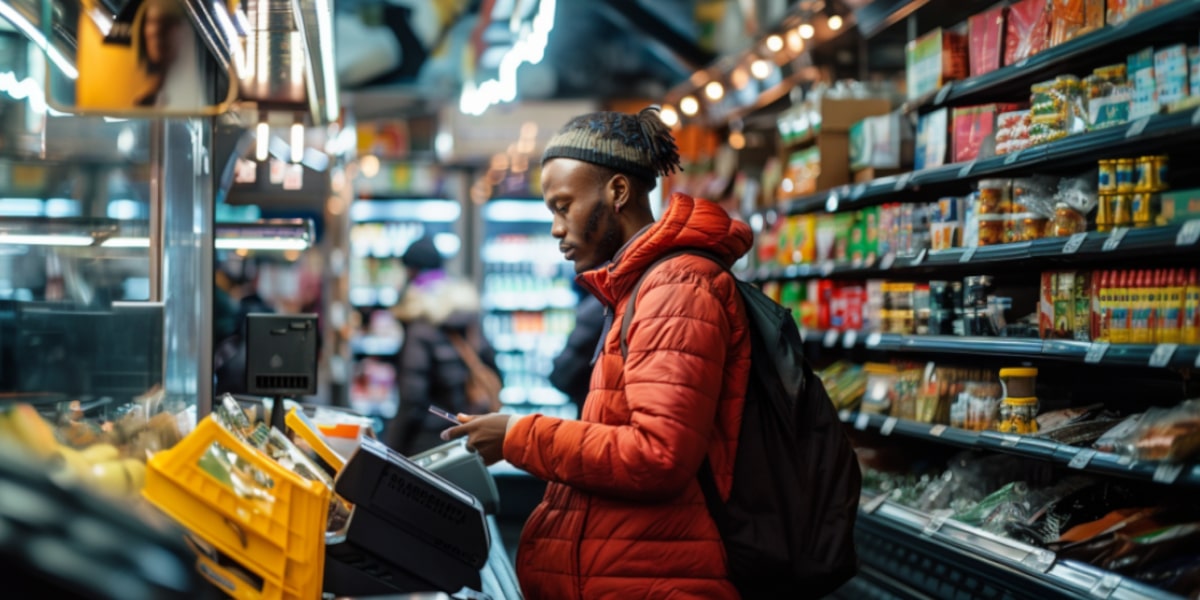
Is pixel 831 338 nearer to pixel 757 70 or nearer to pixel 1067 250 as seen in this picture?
pixel 1067 250

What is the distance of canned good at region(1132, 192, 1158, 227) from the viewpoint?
3551 mm

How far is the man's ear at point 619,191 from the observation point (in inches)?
→ 113

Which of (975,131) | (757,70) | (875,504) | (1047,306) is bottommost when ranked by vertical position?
(875,504)

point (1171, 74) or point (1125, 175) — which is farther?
point (1125, 175)

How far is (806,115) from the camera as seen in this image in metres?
6.03

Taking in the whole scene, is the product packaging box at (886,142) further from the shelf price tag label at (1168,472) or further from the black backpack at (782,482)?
the black backpack at (782,482)

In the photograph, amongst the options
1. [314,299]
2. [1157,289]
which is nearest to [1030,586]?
[1157,289]

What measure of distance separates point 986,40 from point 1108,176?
1.12m

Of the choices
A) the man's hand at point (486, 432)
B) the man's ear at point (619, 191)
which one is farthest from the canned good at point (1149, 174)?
the man's hand at point (486, 432)

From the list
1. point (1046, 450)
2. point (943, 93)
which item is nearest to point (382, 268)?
point (943, 93)

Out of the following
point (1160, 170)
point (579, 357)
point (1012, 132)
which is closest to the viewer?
point (1160, 170)

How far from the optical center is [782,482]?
270cm

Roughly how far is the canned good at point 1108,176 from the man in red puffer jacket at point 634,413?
145 cm

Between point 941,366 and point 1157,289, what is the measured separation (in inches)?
56.0
